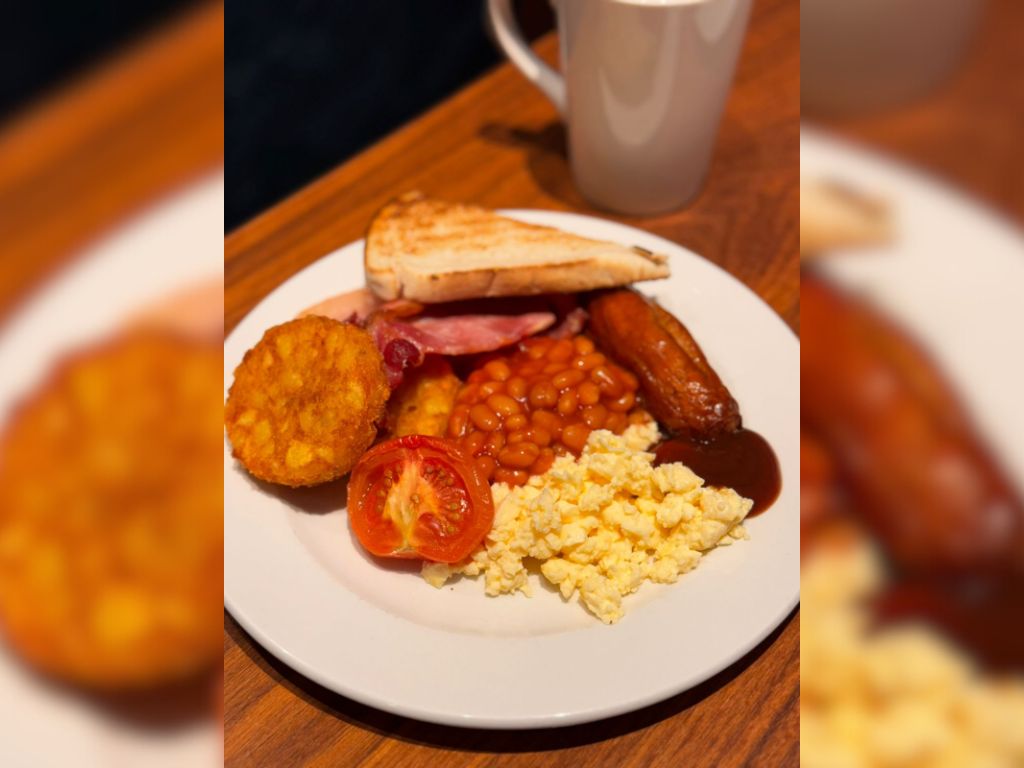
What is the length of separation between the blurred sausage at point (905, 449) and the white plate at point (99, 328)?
16 centimetres

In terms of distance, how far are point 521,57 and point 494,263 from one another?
59cm

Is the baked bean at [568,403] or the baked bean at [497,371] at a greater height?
the baked bean at [497,371]

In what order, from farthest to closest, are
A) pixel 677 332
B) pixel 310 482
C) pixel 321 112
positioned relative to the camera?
pixel 321 112
pixel 677 332
pixel 310 482

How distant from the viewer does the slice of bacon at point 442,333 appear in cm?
132

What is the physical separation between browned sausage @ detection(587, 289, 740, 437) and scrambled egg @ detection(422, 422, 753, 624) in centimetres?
14

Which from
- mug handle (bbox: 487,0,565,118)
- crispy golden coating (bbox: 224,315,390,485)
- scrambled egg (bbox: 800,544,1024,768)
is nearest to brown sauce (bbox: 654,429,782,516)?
crispy golden coating (bbox: 224,315,390,485)

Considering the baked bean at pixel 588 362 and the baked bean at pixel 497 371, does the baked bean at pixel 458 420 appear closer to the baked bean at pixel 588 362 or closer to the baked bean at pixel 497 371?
the baked bean at pixel 497 371

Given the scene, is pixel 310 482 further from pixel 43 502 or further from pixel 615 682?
pixel 43 502

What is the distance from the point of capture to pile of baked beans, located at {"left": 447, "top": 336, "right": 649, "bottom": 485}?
127 centimetres

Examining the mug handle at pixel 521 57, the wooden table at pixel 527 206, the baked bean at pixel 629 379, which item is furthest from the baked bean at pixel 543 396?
the mug handle at pixel 521 57

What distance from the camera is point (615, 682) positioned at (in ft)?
3.18

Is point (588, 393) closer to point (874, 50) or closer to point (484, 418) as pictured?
point (484, 418)

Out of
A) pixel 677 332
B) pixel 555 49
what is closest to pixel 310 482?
pixel 677 332

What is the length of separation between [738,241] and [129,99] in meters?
1.66
